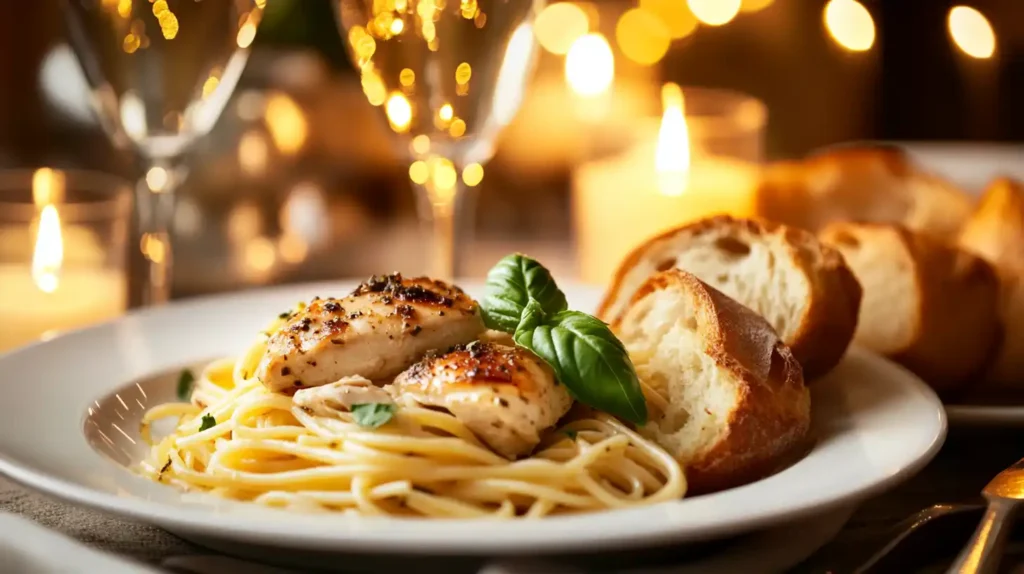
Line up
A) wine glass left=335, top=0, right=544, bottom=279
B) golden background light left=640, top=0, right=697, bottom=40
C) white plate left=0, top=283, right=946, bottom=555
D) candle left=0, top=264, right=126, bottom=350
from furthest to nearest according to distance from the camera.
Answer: golden background light left=640, top=0, right=697, bottom=40 < candle left=0, top=264, right=126, bottom=350 < wine glass left=335, top=0, right=544, bottom=279 < white plate left=0, top=283, right=946, bottom=555

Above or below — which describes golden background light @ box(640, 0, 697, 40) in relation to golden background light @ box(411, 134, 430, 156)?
A: above

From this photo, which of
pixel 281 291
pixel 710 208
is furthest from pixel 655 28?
pixel 281 291

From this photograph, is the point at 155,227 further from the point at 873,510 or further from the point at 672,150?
the point at 873,510

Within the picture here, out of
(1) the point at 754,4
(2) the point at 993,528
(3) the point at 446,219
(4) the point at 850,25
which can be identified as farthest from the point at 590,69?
(2) the point at 993,528

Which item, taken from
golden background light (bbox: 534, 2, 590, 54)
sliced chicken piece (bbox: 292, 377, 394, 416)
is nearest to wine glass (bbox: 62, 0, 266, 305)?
sliced chicken piece (bbox: 292, 377, 394, 416)

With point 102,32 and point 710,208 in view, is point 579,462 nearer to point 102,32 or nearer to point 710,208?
point 102,32

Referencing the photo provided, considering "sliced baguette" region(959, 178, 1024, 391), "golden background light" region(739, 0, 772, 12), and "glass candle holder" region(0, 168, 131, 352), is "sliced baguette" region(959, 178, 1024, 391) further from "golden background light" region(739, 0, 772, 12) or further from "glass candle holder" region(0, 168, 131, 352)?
"golden background light" region(739, 0, 772, 12)
